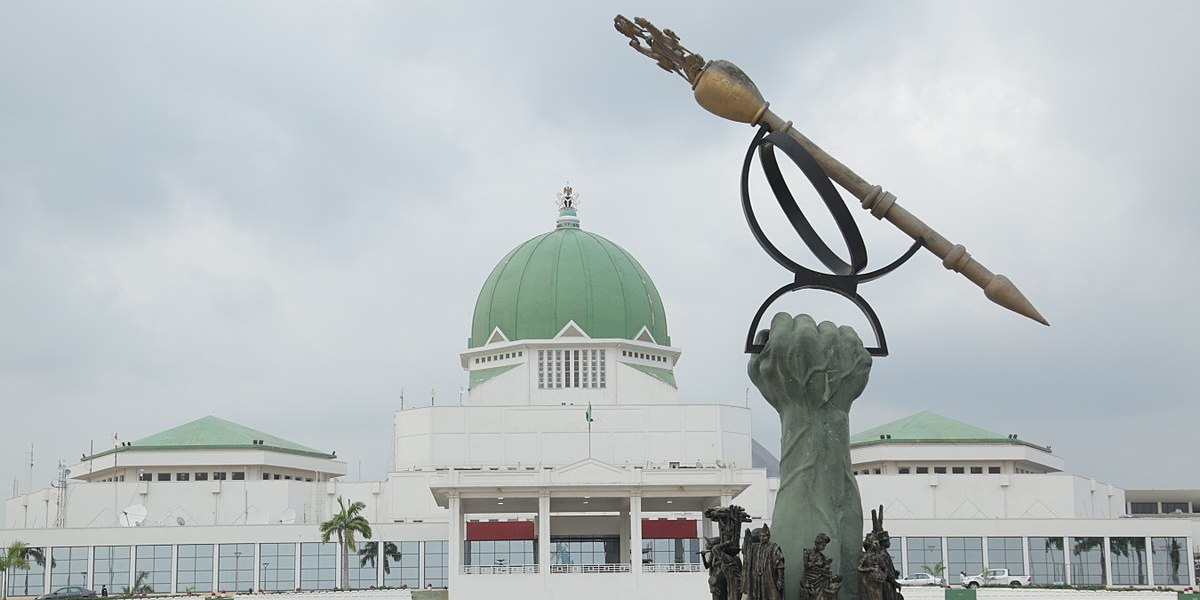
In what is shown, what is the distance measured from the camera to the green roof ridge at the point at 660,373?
8250cm

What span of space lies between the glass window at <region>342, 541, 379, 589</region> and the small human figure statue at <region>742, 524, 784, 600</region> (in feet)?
198

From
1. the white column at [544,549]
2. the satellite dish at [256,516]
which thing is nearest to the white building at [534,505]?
the satellite dish at [256,516]

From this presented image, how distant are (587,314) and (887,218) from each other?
56972 millimetres

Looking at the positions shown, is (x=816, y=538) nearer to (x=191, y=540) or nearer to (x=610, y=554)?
(x=610, y=554)

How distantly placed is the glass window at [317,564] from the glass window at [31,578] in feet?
39.6

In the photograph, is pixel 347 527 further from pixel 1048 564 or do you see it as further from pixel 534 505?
pixel 1048 564

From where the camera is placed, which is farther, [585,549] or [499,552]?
[499,552]

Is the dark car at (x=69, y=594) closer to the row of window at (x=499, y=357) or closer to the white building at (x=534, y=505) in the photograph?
the white building at (x=534, y=505)

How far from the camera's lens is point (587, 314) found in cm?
8106

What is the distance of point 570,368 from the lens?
81938mm

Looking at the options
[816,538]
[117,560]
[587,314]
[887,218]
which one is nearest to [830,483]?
[816,538]

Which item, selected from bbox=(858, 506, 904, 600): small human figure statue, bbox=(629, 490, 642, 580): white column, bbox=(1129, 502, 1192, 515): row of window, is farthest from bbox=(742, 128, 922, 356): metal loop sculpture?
bbox=(1129, 502, 1192, 515): row of window

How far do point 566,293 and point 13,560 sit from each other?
32.6m

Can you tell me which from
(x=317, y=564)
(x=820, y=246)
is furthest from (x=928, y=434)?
(x=820, y=246)
